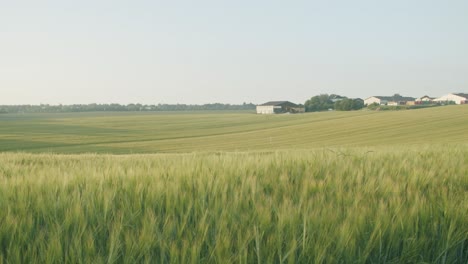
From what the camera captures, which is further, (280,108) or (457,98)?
(457,98)

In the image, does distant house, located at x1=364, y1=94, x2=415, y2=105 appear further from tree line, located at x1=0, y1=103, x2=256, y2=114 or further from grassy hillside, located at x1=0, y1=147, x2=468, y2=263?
grassy hillside, located at x1=0, y1=147, x2=468, y2=263

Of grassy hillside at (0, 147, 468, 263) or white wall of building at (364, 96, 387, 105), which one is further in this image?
white wall of building at (364, 96, 387, 105)

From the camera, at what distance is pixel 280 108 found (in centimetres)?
12800

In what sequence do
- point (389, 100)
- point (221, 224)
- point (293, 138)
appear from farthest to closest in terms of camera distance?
point (389, 100) < point (293, 138) < point (221, 224)

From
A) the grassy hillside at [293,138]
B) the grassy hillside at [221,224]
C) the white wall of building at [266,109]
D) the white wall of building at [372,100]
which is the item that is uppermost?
Answer: the white wall of building at [372,100]

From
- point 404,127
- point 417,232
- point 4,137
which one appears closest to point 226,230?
point 417,232

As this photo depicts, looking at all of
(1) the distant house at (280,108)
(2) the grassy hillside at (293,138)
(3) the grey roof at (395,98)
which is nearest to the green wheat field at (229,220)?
(2) the grassy hillside at (293,138)

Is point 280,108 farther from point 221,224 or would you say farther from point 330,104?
point 221,224

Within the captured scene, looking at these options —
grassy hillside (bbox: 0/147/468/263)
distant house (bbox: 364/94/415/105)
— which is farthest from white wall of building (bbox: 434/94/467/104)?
grassy hillside (bbox: 0/147/468/263)

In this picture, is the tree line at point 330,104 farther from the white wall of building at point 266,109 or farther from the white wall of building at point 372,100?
the white wall of building at point 372,100

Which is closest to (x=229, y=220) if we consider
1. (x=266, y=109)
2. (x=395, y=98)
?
(x=266, y=109)

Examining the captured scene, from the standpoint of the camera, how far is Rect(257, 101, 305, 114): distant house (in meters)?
122

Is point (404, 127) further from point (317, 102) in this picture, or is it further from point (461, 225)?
point (317, 102)

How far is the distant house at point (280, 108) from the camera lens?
12199 centimetres
